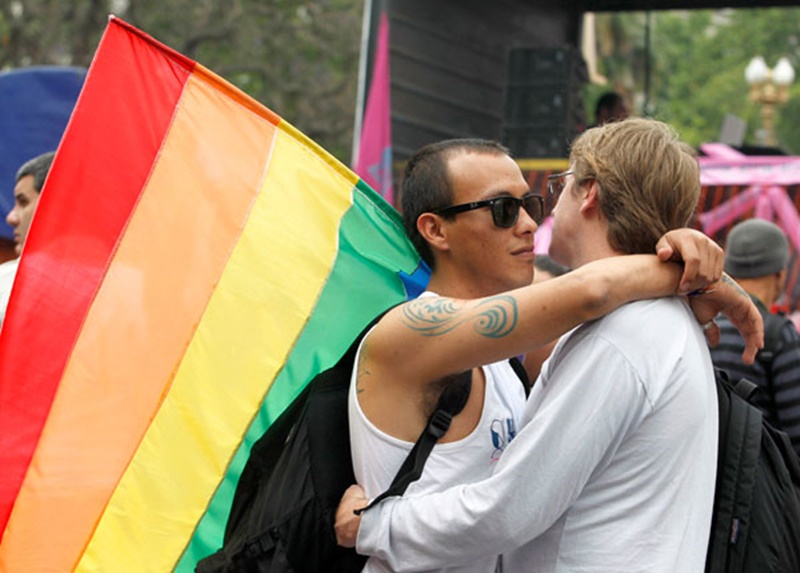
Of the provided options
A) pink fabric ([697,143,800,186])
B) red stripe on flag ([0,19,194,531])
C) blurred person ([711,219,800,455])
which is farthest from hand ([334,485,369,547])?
pink fabric ([697,143,800,186])

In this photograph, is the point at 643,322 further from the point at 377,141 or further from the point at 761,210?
the point at 377,141

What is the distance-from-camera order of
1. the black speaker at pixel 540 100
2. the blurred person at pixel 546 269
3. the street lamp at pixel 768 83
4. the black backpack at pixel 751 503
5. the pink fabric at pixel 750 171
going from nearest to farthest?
the black backpack at pixel 751 503, the blurred person at pixel 546 269, the pink fabric at pixel 750 171, the black speaker at pixel 540 100, the street lamp at pixel 768 83

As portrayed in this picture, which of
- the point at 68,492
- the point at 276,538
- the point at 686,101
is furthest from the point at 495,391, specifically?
the point at 686,101

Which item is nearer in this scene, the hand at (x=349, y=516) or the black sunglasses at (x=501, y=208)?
the hand at (x=349, y=516)

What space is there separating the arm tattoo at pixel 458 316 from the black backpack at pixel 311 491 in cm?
16

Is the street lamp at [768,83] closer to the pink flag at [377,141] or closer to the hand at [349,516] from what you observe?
the pink flag at [377,141]

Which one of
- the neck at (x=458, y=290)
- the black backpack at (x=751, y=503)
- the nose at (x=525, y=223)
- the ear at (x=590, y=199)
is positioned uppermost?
the ear at (x=590, y=199)

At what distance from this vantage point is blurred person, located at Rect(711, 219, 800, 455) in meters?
4.13

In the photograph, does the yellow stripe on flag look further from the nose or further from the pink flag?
the pink flag

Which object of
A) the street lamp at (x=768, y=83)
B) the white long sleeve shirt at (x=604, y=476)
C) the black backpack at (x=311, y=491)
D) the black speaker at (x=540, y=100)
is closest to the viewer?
the white long sleeve shirt at (x=604, y=476)

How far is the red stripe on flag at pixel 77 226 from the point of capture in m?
2.88

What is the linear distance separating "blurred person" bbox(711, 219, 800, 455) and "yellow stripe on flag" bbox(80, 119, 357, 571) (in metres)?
1.76

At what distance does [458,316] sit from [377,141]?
6348mm

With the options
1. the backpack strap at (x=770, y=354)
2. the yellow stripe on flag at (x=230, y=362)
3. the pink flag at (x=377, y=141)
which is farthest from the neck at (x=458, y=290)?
the pink flag at (x=377, y=141)
